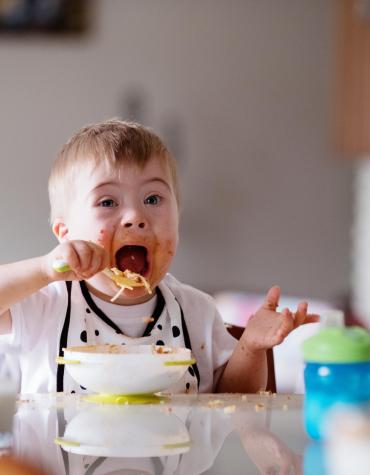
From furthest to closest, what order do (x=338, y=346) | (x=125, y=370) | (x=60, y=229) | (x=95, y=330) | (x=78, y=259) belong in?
1. (x=60, y=229)
2. (x=95, y=330)
3. (x=78, y=259)
4. (x=125, y=370)
5. (x=338, y=346)

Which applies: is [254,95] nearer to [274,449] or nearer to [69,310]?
[69,310]

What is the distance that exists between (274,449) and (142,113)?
4.47m

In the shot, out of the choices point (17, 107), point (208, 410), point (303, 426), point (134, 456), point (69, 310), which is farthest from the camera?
A: point (17, 107)

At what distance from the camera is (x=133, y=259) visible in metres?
1.57

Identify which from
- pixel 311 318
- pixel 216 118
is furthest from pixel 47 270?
pixel 216 118

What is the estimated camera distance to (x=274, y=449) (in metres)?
0.92

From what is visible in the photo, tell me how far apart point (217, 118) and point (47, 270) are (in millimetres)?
4076

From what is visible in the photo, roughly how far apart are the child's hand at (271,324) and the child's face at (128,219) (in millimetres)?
212

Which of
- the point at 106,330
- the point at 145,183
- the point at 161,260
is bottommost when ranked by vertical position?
the point at 106,330

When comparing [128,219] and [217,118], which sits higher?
[217,118]

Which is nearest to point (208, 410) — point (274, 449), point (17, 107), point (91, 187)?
point (274, 449)

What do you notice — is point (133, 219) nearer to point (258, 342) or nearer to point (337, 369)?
point (258, 342)

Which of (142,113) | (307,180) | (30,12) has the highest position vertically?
(30,12)

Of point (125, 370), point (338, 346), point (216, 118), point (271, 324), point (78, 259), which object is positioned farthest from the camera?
point (216, 118)
